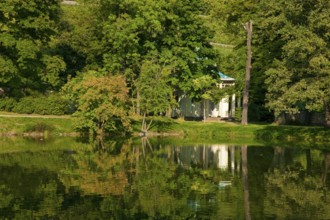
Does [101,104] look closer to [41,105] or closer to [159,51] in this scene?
[41,105]

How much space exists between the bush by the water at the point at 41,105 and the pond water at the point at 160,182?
44.9 feet

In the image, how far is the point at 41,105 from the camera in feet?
185

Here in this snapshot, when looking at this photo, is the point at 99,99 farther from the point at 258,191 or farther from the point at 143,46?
the point at 258,191

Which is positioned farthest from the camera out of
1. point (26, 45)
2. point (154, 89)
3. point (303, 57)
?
point (26, 45)

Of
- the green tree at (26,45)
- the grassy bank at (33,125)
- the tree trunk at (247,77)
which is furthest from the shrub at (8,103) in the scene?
the tree trunk at (247,77)

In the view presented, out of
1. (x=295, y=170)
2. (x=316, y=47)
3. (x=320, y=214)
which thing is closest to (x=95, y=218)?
(x=320, y=214)

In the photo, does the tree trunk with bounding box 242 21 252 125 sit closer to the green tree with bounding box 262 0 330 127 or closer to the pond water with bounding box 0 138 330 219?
the green tree with bounding box 262 0 330 127

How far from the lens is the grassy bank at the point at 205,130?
50.0 metres

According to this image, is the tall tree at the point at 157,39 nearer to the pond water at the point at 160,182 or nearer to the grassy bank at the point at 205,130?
the grassy bank at the point at 205,130

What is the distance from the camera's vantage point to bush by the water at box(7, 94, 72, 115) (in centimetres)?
5628

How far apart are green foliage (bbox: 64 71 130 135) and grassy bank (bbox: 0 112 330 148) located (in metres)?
1.75

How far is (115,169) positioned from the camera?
3092 cm

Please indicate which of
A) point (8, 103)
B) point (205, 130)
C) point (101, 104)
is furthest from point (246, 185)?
point (8, 103)

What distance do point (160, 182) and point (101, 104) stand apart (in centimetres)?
2471
